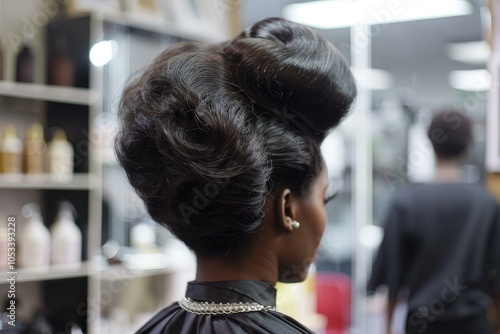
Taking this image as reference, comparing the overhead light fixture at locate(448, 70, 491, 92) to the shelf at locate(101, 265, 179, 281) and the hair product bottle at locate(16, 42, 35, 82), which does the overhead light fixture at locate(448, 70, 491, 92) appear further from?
the hair product bottle at locate(16, 42, 35, 82)

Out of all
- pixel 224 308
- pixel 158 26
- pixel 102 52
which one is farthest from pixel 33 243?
pixel 224 308

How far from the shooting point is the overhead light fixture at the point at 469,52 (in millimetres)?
4273

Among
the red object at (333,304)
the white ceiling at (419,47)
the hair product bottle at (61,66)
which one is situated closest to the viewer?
the hair product bottle at (61,66)

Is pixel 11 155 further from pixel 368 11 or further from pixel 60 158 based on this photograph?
pixel 368 11

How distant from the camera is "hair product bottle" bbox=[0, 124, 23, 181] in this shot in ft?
7.97

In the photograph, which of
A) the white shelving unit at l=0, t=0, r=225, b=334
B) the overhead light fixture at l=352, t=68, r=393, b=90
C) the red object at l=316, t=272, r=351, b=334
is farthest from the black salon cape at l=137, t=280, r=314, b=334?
the overhead light fixture at l=352, t=68, r=393, b=90

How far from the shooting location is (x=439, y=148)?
256 cm

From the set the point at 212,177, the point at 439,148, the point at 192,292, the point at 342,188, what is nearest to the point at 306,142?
the point at 212,177

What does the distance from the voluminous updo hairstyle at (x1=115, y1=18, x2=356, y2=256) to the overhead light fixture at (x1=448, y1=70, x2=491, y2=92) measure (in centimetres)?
349

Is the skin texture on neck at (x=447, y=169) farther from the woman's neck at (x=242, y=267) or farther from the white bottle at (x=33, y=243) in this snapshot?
the woman's neck at (x=242, y=267)

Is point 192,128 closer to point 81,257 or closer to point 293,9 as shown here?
point 81,257

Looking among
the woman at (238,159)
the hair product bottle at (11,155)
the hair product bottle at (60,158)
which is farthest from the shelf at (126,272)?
the woman at (238,159)

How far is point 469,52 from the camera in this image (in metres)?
4.30

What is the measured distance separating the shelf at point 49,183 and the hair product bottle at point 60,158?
0.08 ft
